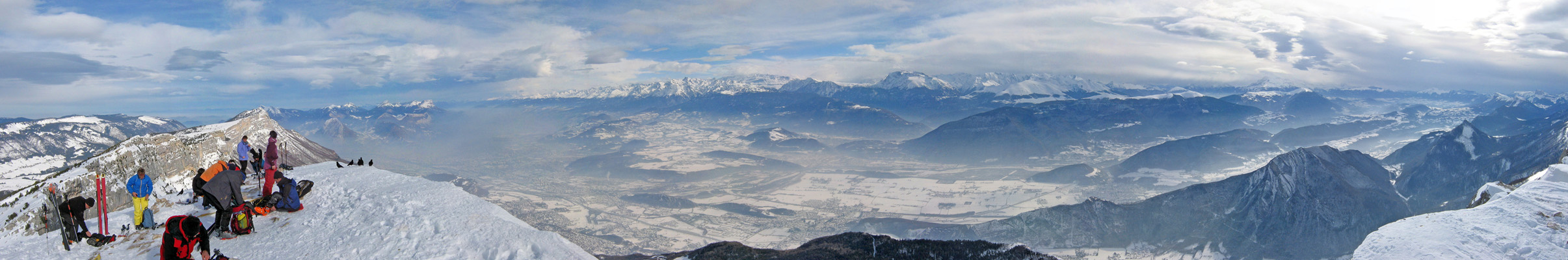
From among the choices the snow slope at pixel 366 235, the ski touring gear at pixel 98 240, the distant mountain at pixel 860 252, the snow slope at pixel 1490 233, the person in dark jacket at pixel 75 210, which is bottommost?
the distant mountain at pixel 860 252

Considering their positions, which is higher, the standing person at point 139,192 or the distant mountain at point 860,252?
the standing person at point 139,192

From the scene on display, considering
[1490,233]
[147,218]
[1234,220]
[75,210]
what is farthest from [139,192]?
[1234,220]

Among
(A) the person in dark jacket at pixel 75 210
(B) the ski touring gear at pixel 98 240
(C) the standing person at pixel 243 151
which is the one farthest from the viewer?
(C) the standing person at pixel 243 151

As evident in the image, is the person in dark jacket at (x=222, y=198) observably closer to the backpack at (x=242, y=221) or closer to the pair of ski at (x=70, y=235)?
the backpack at (x=242, y=221)

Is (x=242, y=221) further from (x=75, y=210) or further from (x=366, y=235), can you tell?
(x=75, y=210)

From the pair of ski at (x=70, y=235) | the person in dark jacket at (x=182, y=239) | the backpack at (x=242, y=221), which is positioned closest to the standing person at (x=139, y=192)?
the pair of ski at (x=70, y=235)

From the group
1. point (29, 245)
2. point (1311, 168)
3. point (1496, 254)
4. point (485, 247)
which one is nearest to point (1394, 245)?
point (1496, 254)
